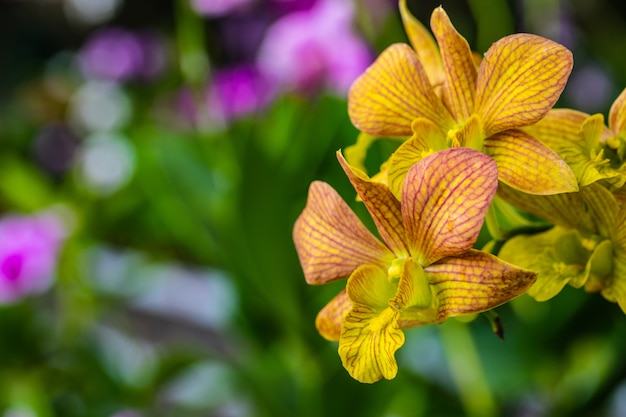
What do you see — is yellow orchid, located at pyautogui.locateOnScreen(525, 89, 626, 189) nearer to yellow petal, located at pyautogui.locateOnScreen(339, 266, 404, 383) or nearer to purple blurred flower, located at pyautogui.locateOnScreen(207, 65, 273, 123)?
yellow petal, located at pyautogui.locateOnScreen(339, 266, 404, 383)

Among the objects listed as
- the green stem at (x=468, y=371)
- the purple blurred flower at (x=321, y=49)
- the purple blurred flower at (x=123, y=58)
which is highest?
the purple blurred flower at (x=123, y=58)

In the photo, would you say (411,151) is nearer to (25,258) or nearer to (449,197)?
(449,197)

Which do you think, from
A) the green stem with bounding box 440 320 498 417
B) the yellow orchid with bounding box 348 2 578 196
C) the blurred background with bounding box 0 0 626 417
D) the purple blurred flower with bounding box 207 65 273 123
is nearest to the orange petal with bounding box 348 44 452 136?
the yellow orchid with bounding box 348 2 578 196

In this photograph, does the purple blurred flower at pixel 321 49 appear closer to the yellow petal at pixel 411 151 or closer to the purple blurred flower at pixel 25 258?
the purple blurred flower at pixel 25 258

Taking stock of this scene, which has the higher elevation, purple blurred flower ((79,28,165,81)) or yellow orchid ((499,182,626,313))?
purple blurred flower ((79,28,165,81))

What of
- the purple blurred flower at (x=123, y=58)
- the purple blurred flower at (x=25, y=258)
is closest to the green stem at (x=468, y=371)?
the purple blurred flower at (x=25, y=258)

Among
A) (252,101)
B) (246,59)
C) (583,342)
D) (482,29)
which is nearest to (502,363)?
(583,342)

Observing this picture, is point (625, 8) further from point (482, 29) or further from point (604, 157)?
point (604, 157)
